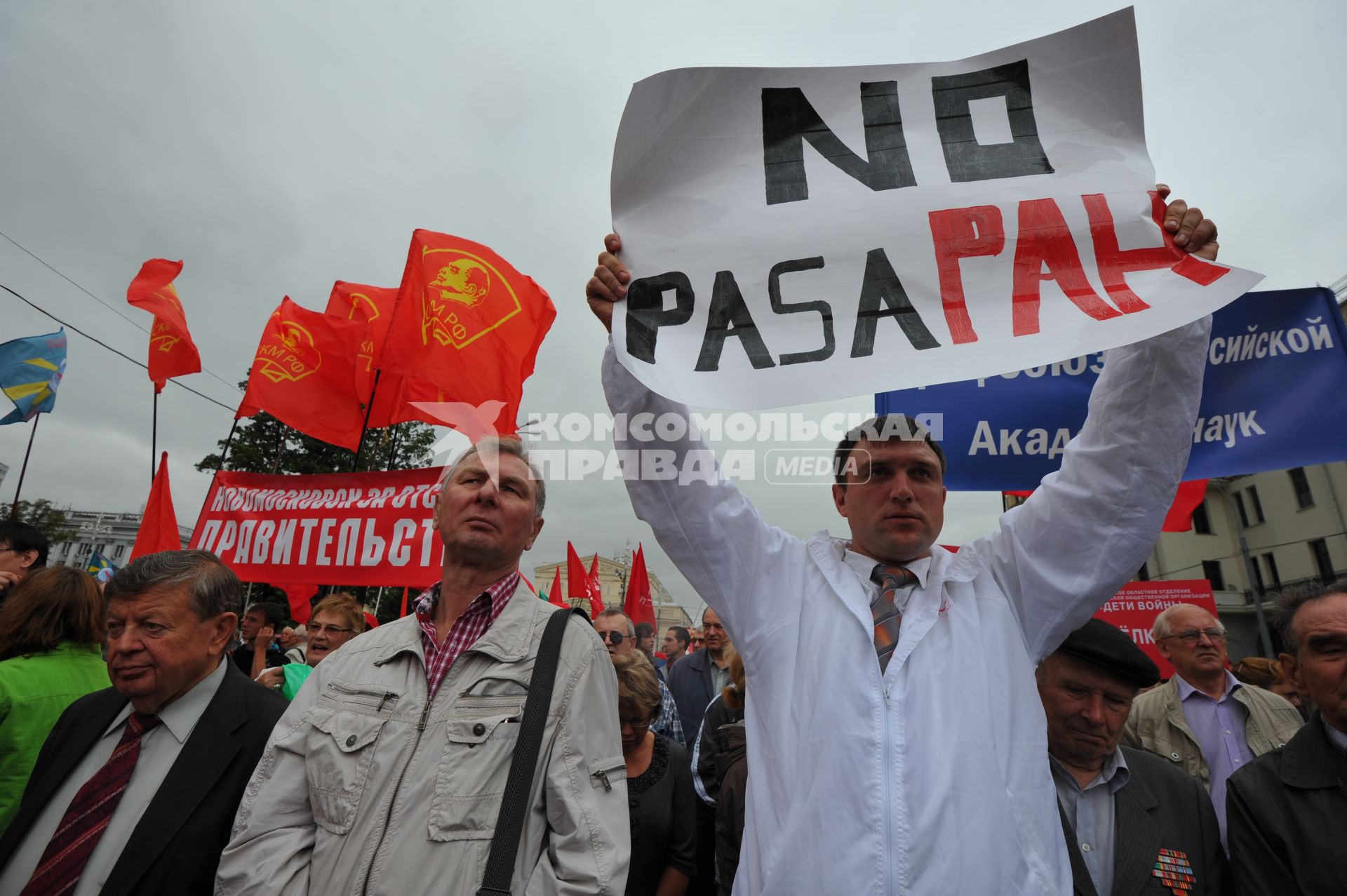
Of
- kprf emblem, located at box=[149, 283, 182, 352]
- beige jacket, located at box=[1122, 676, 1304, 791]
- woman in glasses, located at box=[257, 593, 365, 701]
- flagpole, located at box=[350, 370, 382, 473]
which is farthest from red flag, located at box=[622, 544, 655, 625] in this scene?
beige jacket, located at box=[1122, 676, 1304, 791]

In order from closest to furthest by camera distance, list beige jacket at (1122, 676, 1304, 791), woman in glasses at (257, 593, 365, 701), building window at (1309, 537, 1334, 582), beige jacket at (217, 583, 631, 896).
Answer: beige jacket at (217, 583, 631, 896), beige jacket at (1122, 676, 1304, 791), woman in glasses at (257, 593, 365, 701), building window at (1309, 537, 1334, 582)

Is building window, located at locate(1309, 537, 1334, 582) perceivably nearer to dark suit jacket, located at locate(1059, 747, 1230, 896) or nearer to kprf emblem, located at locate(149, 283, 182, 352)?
dark suit jacket, located at locate(1059, 747, 1230, 896)

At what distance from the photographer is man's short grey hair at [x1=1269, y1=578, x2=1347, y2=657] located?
2.19 m

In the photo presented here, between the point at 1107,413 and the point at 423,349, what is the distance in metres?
5.09

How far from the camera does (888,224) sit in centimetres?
196

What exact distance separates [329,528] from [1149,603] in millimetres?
6669

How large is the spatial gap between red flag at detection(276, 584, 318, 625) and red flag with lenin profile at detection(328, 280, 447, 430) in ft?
5.71

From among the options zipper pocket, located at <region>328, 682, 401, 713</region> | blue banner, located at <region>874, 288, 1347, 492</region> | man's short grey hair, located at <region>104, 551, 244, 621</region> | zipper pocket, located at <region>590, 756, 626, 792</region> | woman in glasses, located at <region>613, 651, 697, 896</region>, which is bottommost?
woman in glasses, located at <region>613, 651, 697, 896</region>

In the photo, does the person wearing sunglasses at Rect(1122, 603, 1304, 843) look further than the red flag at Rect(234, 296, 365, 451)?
No

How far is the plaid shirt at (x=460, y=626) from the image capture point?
1912mm

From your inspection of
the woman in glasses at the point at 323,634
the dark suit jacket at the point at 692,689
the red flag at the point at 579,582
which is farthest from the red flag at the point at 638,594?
the woman in glasses at the point at 323,634

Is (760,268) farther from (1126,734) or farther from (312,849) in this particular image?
(1126,734)

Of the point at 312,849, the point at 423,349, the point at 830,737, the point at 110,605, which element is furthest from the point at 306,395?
the point at 830,737

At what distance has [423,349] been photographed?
5.75 metres
